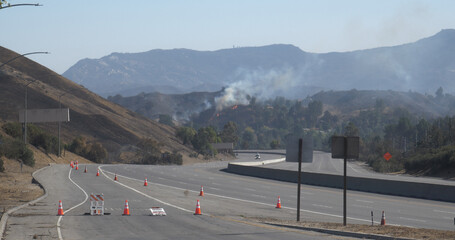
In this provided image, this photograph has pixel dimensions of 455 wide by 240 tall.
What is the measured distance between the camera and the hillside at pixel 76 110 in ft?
374

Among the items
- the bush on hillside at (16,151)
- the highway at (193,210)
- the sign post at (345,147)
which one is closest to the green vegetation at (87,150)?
the bush on hillside at (16,151)

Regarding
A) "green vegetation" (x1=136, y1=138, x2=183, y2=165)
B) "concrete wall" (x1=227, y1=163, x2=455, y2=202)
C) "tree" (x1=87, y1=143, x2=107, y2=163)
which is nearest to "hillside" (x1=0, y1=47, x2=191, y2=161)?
"green vegetation" (x1=136, y1=138, x2=183, y2=165)

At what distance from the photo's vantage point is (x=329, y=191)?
43.0 meters

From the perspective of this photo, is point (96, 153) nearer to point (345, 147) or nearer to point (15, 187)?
point (15, 187)

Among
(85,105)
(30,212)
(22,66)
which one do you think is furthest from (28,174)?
(22,66)

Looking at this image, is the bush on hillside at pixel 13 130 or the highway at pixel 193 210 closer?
the highway at pixel 193 210

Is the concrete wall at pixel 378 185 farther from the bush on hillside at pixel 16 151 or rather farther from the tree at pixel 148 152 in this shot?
the tree at pixel 148 152

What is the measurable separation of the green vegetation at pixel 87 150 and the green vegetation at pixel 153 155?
759 cm

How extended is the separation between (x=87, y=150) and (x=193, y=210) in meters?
72.8

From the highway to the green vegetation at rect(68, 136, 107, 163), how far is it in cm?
5121

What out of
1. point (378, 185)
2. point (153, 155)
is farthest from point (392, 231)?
point (153, 155)

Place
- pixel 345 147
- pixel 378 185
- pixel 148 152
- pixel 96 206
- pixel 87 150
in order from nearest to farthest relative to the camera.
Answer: pixel 345 147 < pixel 96 206 < pixel 378 185 < pixel 87 150 < pixel 148 152

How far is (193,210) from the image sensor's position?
27.6 meters

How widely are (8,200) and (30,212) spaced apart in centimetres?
574
